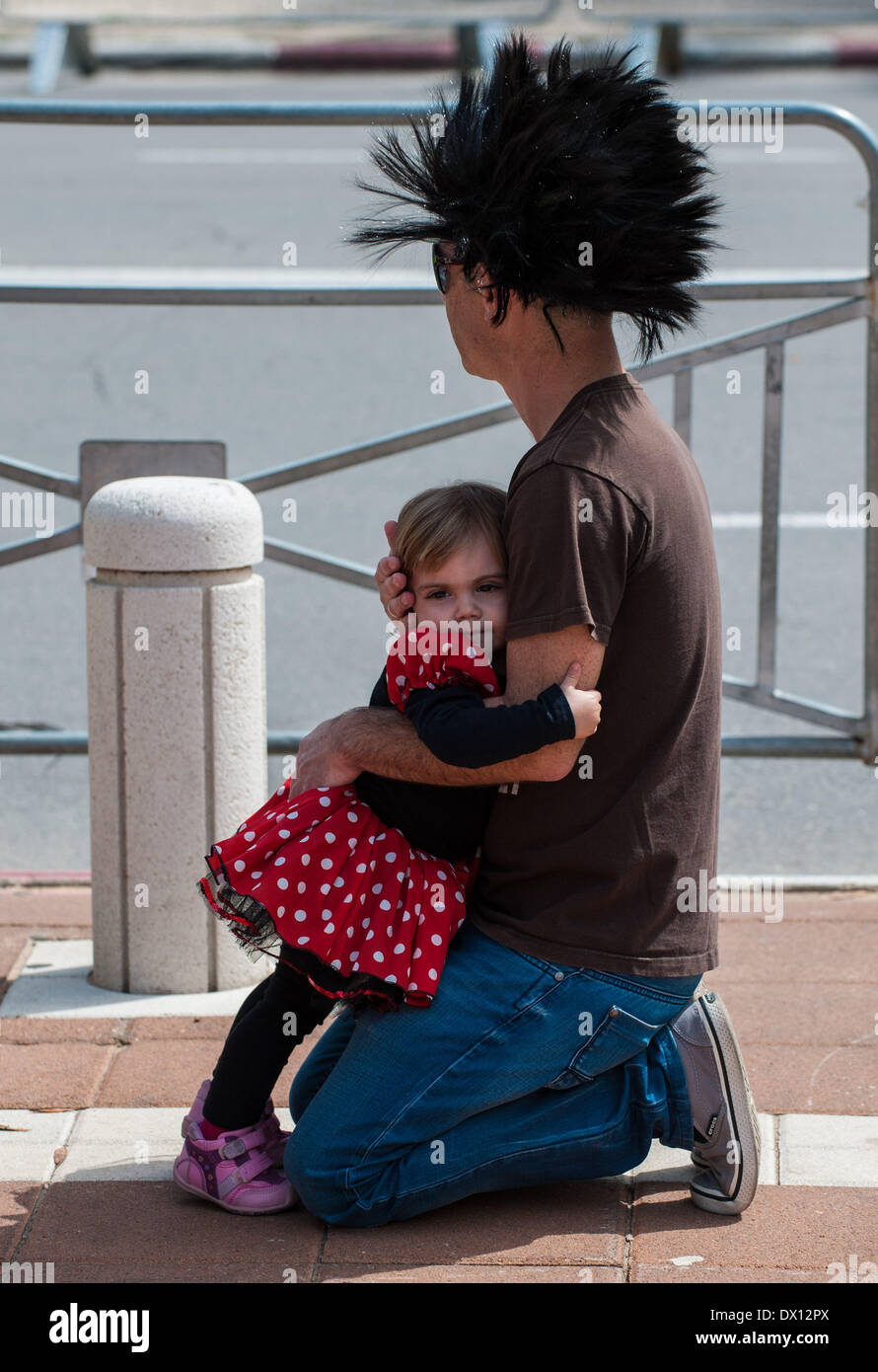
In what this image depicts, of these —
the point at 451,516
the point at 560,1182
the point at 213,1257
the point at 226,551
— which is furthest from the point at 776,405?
the point at 213,1257

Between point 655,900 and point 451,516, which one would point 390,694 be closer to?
point 451,516

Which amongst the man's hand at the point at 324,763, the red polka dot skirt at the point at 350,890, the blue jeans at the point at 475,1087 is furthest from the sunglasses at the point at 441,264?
the blue jeans at the point at 475,1087

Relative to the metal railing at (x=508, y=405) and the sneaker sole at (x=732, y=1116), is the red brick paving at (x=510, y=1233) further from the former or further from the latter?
the metal railing at (x=508, y=405)

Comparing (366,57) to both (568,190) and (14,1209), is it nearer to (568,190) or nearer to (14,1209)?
(568,190)

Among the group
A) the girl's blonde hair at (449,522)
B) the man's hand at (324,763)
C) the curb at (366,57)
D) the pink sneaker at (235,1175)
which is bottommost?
the pink sneaker at (235,1175)

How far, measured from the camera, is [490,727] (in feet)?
8.29

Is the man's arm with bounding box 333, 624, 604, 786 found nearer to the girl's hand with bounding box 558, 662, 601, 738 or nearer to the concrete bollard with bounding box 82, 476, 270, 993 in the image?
the girl's hand with bounding box 558, 662, 601, 738

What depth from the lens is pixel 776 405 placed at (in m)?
4.32

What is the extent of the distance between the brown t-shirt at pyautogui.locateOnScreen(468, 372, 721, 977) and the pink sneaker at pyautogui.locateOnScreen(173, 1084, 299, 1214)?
53 cm

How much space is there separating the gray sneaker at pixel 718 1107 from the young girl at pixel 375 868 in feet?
1.35

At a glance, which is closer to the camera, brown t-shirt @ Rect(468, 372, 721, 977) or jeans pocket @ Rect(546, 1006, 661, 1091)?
brown t-shirt @ Rect(468, 372, 721, 977)

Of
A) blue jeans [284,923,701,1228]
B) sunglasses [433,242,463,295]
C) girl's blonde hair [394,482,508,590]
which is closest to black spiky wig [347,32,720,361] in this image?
sunglasses [433,242,463,295]

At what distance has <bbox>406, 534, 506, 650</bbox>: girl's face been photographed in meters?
2.68

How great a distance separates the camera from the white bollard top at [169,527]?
134 inches
